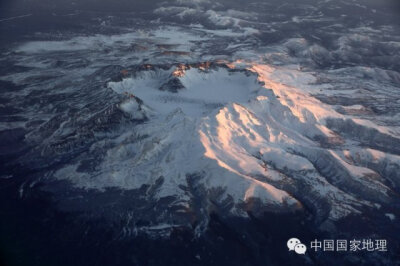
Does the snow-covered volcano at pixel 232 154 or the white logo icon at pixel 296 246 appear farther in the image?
the snow-covered volcano at pixel 232 154

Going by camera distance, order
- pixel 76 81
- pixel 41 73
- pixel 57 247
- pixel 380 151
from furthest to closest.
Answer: pixel 41 73
pixel 76 81
pixel 380 151
pixel 57 247

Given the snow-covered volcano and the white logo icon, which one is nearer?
the white logo icon

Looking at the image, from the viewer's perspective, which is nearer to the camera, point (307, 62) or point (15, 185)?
point (15, 185)

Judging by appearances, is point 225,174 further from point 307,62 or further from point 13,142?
point 307,62

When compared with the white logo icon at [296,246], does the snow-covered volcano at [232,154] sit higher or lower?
higher

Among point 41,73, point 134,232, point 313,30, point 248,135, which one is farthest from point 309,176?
point 313,30

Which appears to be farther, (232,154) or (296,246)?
(232,154)

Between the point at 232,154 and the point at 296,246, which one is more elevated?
the point at 232,154

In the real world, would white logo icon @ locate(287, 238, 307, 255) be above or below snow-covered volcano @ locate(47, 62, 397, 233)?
below
